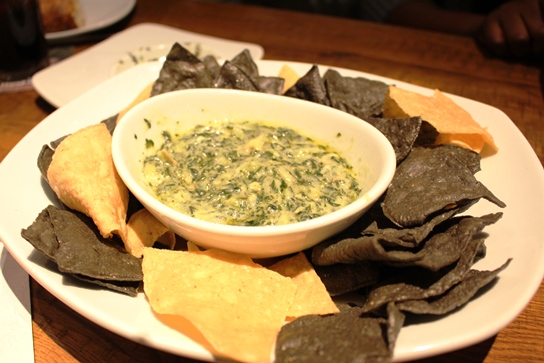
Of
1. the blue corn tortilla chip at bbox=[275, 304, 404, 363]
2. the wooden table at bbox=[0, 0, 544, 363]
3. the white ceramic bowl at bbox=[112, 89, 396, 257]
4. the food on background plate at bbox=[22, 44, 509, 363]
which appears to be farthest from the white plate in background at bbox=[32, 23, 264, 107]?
the blue corn tortilla chip at bbox=[275, 304, 404, 363]

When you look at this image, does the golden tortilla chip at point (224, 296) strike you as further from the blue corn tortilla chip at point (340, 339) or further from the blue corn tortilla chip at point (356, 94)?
the blue corn tortilla chip at point (356, 94)

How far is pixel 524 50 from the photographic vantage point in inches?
138

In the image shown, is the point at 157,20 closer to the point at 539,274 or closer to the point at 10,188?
the point at 10,188

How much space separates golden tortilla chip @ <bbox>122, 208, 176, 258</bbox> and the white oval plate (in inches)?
8.8

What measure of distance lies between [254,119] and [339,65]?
1.38 m

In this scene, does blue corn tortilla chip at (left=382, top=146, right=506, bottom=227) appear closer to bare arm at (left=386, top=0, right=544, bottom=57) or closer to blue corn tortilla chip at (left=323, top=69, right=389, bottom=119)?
blue corn tortilla chip at (left=323, top=69, right=389, bottom=119)

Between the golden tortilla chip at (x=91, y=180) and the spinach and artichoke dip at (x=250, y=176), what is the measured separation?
0.14m

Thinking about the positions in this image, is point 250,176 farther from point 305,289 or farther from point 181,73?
point 181,73

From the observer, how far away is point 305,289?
1.52 m

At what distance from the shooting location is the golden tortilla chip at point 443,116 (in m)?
2.04

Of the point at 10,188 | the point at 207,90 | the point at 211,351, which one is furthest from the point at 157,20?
the point at 211,351

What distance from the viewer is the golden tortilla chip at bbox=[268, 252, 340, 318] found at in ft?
4.78

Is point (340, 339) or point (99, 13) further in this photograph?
point (99, 13)

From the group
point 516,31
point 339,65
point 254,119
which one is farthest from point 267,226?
point 516,31
